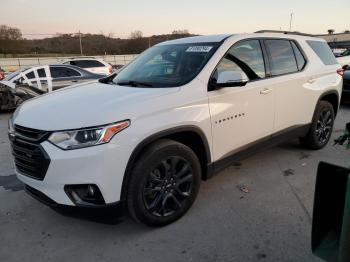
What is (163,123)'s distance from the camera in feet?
9.79

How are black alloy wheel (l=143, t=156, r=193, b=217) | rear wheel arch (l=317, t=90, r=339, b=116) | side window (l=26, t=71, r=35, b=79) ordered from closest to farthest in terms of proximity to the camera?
black alloy wheel (l=143, t=156, r=193, b=217) < rear wheel arch (l=317, t=90, r=339, b=116) < side window (l=26, t=71, r=35, b=79)

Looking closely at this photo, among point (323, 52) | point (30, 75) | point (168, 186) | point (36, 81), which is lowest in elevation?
point (168, 186)

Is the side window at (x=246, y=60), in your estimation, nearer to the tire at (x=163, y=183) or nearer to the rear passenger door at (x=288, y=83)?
the rear passenger door at (x=288, y=83)

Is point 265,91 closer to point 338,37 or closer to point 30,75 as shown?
point 30,75

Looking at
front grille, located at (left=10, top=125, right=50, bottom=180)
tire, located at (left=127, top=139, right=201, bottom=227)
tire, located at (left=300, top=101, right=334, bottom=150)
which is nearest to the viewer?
front grille, located at (left=10, top=125, right=50, bottom=180)

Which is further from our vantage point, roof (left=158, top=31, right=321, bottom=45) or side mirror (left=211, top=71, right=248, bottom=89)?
roof (left=158, top=31, right=321, bottom=45)

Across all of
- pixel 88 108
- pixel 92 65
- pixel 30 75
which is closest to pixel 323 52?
pixel 88 108

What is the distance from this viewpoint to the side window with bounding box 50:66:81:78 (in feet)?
32.2

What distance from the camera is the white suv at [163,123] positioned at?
2.71 meters

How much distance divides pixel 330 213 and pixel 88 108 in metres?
2.05

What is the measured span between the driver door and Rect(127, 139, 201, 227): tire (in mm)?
431

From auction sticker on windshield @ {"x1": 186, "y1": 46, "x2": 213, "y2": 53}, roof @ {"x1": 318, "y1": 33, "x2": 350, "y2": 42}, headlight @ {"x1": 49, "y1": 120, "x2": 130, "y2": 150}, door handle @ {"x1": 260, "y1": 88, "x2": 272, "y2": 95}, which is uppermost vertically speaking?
roof @ {"x1": 318, "y1": 33, "x2": 350, "y2": 42}

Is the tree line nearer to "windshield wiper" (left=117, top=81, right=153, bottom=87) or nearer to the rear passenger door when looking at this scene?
the rear passenger door

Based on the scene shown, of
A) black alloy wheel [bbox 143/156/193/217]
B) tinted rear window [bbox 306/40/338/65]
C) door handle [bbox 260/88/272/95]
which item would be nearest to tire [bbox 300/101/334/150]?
tinted rear window [bbox 306/40/338/65]
